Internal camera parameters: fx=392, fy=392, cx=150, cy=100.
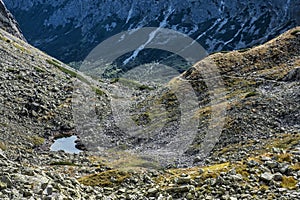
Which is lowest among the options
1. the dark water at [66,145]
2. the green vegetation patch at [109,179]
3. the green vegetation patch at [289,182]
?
the dark water at [66,145]

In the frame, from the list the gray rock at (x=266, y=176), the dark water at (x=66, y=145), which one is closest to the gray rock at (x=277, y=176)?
the gray rock at (x=266, y=176)

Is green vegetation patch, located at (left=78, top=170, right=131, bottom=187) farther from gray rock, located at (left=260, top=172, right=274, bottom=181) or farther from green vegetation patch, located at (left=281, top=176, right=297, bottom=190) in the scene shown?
green vegetation patch, located at (left=281, top=176, right=297, bottom=190)

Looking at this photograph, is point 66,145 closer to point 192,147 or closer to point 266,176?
point 192,147

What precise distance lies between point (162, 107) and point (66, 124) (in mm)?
22207

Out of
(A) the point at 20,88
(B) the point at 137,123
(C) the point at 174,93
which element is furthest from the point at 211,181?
(A) the point at 20,88

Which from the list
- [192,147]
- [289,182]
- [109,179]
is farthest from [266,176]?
[192,147]

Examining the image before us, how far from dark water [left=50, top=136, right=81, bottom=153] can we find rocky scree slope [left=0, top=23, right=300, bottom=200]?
9.39ft

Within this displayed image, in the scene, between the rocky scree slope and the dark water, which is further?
the dark water

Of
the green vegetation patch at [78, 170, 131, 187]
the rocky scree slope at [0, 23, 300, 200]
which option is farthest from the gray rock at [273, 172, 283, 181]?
the green vegetation patch at [78, 170, 131, 187]

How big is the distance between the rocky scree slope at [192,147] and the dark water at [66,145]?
286cm

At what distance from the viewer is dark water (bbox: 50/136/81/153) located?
7375 centimetres

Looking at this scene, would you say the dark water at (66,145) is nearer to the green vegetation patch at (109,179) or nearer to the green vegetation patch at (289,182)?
the green vegetation patch at (109,179)

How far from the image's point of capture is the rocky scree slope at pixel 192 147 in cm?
2819

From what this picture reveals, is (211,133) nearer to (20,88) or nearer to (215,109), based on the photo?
(215,109)
